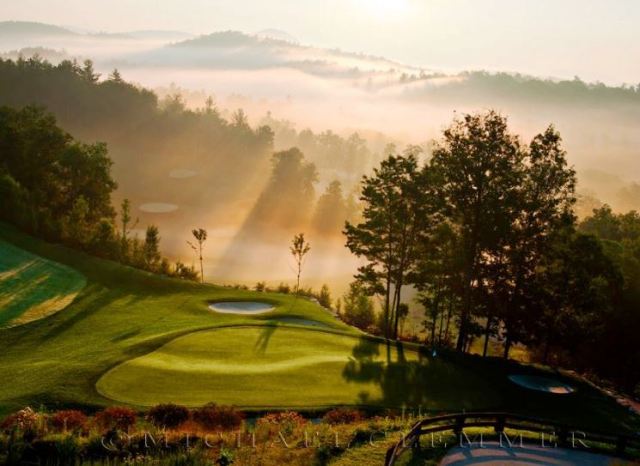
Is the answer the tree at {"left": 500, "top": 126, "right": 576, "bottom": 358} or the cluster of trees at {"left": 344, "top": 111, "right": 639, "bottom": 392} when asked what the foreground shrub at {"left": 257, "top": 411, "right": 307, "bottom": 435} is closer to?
the cluster of trees at {"left": 344, "top": 111, "right": 639, "bottom": 392}

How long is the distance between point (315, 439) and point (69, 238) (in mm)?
50577

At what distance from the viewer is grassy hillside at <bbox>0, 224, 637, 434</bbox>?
29.6 metres

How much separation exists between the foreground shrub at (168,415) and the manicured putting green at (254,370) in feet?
5.58

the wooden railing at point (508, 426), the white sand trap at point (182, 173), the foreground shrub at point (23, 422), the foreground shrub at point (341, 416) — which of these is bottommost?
the foreground shrub at point (341, 416)

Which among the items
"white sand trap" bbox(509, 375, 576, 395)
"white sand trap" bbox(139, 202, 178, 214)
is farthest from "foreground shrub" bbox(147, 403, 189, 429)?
"white sand trap" bbox(139, 202, 178, 214)

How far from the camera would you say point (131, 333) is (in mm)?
40656

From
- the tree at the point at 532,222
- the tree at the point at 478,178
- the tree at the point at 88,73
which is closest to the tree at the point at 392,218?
the tree at the point at 478,178

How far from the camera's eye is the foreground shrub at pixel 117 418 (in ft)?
78.9

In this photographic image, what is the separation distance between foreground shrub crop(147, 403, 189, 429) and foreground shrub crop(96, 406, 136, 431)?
848 millimetres

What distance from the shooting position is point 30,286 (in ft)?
160

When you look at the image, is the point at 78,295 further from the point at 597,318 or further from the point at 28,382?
the point at 597,318

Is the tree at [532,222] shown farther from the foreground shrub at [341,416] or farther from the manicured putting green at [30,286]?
the manicured putting green at [30,286]

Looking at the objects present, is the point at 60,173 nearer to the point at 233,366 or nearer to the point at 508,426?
the point at 233,366

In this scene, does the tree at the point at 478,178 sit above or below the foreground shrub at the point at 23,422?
above
